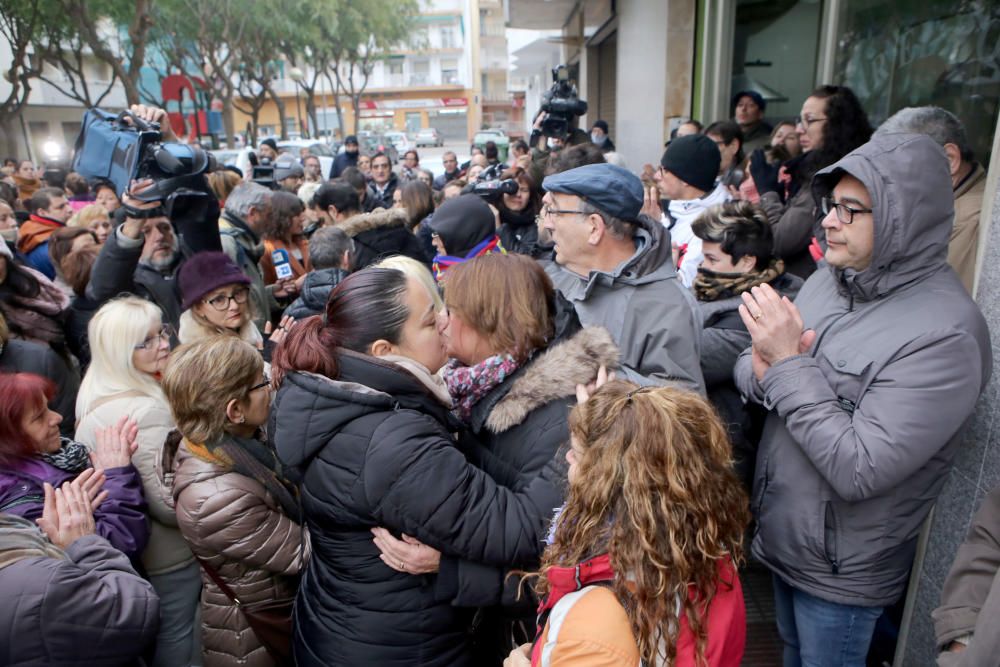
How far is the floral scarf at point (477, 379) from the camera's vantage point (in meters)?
1.69

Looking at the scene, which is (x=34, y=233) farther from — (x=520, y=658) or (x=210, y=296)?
(x=520, y=658)

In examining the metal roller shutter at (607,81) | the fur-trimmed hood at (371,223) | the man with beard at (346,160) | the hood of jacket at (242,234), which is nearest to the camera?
the fur-trimmed hood at (371,223)

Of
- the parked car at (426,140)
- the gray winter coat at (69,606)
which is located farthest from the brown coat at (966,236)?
the parked car at (426,140)

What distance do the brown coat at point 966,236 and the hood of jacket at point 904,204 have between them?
82cm

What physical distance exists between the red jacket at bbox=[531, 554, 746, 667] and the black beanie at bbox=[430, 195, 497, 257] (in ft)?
8.37

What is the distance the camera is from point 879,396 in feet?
5.38

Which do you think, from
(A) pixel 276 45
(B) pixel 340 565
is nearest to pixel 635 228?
(B) pixel 340 565

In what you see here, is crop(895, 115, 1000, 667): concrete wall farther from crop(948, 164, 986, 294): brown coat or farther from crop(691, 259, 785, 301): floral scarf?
crop(691, 259, 785, 301): floral scarf

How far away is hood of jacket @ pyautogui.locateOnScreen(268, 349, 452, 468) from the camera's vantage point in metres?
1.52

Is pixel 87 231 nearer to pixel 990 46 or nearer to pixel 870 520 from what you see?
pixel 870 520

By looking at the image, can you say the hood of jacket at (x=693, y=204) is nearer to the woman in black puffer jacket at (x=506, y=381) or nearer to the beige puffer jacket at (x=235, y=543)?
the woman in black puffer jacket at (x=506, y=381)

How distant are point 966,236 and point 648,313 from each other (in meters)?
1.33

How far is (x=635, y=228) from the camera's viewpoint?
2.30 m

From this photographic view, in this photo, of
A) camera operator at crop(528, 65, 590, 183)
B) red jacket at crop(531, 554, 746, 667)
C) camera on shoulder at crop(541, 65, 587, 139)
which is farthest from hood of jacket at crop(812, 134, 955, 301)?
camera on shoulder at crop(541, 65, 587, 139)
